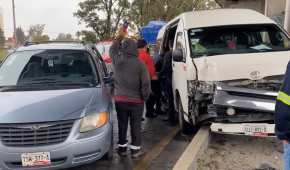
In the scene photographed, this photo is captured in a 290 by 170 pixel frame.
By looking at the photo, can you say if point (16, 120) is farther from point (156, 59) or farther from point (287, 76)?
point (156, 59)

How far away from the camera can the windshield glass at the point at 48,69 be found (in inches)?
223

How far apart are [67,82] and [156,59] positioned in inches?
147

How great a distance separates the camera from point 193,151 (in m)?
5.16

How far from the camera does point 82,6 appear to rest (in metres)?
40.4

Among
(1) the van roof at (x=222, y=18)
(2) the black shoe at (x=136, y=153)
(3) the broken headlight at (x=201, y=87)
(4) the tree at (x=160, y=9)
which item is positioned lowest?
(2) the black shoe at (x=136, y=153)

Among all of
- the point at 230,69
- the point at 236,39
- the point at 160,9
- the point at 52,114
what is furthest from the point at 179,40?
the point at 160,9

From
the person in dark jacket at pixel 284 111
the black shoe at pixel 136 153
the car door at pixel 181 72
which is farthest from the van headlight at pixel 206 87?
the person in dark jacket at pixel 284 111

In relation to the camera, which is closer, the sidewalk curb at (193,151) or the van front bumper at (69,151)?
the van front bumper at (69,151)

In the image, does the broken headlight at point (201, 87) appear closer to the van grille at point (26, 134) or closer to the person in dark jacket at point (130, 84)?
the person in dark jacket at point (130, 84)

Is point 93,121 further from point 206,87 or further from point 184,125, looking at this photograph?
point 184,125

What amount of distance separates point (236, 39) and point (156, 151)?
7.74ft

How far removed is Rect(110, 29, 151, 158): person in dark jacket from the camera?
5.71 m

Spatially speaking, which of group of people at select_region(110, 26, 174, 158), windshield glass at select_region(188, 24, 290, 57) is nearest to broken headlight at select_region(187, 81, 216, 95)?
group of people at select_region(110, 26, 174, 158)

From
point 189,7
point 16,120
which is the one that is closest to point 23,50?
point 16,120
